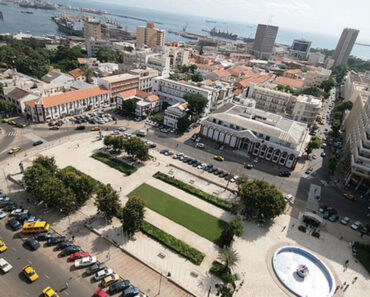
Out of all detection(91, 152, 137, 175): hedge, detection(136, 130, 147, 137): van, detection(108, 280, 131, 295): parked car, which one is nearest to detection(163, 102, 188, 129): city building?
detection(136, 130, 147, 137): van

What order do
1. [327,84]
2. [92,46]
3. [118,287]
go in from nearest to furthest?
1. [118,287]
2. [327,84]
3. [92,46]

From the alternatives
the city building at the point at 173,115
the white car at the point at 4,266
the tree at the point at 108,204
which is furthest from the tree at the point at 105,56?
the white car at the point at 4,266

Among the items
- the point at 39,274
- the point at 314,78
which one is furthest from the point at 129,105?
the point at 314,78

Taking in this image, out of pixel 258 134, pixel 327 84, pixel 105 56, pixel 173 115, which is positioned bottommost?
pixel 173 115

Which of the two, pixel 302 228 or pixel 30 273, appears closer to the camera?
pixel 30 273

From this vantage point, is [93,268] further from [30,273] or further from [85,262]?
[30,273]

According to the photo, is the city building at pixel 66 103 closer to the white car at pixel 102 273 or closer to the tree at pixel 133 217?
the tree at pixel 133 217
